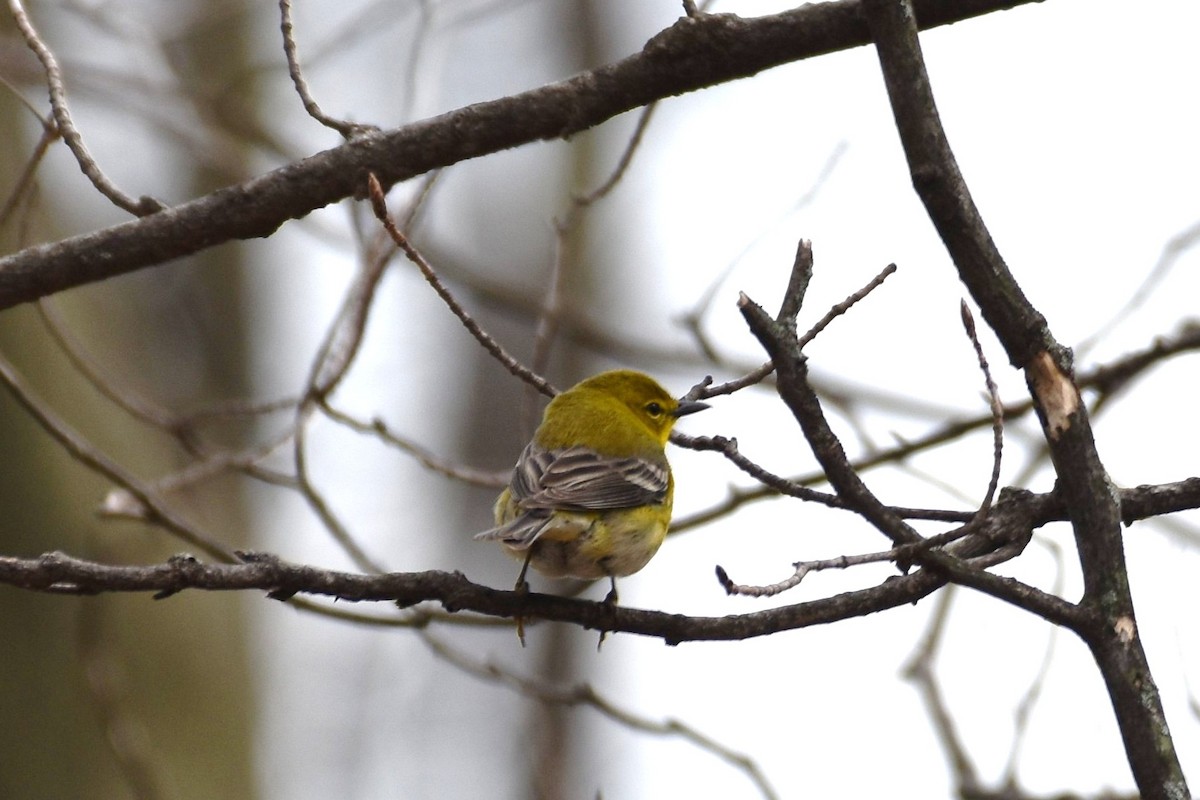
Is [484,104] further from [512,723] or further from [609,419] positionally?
[512,723]

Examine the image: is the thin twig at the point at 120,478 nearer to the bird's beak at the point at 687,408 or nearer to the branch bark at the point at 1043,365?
the bird's beak at the point at 687,408

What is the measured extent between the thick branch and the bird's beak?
1269 mm

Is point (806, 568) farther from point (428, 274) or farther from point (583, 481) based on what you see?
point (583, 481)

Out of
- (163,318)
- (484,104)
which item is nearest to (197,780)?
(163,318)

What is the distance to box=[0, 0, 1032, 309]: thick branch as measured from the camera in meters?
3.02

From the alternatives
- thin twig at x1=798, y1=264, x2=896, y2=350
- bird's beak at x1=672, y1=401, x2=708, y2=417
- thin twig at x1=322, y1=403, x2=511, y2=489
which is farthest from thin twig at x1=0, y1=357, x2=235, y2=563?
thin twig at x1=798, y1=264, x2=896, y2=350

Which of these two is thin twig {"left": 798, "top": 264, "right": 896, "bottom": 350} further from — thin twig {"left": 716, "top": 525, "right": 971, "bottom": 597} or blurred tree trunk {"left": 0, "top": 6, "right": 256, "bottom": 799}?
blurred tree trunk {"left": 0, "top": 6, "right": 256, "bottom": 799}

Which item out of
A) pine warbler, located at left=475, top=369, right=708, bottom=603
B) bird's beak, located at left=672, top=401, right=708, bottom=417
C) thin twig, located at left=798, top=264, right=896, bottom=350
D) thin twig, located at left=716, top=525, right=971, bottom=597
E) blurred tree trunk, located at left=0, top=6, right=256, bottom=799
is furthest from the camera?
blurred tree trunk, located at left=0, top=6, right=256, bottom=799

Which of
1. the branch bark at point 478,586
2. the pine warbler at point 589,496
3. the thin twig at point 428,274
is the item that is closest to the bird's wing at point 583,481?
the pine warbler at point 589,496

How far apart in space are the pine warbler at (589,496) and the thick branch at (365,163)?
0.96m

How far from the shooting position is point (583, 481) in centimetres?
388

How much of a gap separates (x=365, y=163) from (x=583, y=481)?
1272 mm

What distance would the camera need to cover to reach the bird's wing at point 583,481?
3678 mm

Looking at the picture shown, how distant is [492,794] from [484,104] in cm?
881
